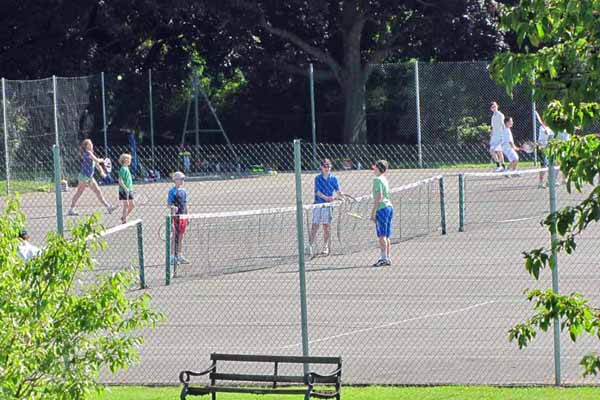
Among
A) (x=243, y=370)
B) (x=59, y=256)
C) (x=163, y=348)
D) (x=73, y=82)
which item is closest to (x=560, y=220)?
(x=59, y=256)

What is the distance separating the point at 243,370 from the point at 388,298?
12.2 ft

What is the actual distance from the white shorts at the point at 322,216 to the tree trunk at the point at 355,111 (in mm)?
14667

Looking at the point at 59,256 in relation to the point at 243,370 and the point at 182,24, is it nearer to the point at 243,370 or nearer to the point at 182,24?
the point at 243,370

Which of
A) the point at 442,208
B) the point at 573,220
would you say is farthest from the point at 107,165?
the point at 573,220

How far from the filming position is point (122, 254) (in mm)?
17953

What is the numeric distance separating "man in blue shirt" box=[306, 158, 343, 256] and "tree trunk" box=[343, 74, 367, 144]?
14190mm

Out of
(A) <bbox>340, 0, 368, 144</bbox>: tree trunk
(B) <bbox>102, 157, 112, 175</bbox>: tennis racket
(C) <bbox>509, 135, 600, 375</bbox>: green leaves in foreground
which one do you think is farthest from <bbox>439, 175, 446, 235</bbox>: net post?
(C) <bbox>509, 135, 600, 375</bbox>: green leaves in foreground

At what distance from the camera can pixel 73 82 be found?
28656mm

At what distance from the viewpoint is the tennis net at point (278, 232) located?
1820 centimetres

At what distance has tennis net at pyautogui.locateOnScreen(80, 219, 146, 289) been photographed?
1645 cm

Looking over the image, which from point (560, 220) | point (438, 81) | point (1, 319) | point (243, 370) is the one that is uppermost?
point (438, 81)

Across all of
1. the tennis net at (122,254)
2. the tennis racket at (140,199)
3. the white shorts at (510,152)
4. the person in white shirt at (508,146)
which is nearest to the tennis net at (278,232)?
the tennis net at (122,254)

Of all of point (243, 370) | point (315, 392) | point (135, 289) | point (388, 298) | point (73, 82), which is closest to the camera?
point (315, 392)

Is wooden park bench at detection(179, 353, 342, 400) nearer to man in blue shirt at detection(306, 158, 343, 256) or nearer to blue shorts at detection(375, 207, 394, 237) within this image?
blue shorts at detection(375, 207, 394, 237)
